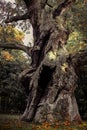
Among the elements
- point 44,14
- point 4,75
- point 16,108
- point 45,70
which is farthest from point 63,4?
point 16,108

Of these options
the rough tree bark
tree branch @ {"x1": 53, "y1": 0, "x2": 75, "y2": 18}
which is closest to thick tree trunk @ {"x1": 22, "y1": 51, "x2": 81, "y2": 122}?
the rough tree bark

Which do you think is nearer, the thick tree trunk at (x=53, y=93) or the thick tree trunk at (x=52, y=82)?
the thick tree trunk at (x=53, y=93)

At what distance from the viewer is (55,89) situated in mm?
15992

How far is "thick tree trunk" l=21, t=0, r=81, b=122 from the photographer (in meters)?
15.5

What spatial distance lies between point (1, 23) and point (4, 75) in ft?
27.6

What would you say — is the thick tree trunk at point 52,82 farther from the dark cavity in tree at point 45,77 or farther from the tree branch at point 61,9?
the tree branch at point 61,9

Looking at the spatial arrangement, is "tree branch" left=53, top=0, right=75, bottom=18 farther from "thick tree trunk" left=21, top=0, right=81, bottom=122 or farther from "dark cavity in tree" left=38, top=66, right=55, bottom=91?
"dark cavity in tree" left=38, top=66, right=55, bottom=91

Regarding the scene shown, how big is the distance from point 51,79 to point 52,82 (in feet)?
0.88

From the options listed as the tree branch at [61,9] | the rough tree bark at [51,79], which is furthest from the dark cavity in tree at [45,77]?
the tree branch at [61,9]

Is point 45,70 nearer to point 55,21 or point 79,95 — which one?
point 55,21

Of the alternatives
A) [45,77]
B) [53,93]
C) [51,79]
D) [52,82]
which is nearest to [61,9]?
[45,77]

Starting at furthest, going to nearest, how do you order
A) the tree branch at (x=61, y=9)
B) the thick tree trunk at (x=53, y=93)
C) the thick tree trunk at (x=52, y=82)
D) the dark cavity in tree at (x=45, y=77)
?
1. the tree branch at (x=61, y=9)
2. the dark cavity in tree at (x=45, y=77)
3. the thick tree trunk at (x=52, y=82)
4. the thick tree trunk at (x=53, y=93)

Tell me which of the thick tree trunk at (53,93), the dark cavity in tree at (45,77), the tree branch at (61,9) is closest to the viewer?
the thick tree trunk at (53,93)

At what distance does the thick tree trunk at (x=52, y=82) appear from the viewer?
15.5 meters
